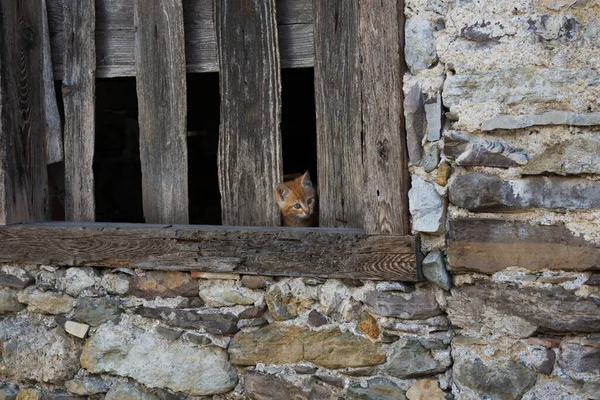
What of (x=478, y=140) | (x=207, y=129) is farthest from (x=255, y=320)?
(x=207, y=129)

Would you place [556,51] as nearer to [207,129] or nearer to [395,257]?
[395,257]

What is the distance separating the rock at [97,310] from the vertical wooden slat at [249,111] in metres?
0.67

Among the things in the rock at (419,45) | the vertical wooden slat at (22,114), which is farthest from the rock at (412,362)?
the vertical wooden slat at (22,114)

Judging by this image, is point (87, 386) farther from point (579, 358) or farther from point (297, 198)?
point (579, 358)

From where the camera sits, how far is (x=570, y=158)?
2.73 metres

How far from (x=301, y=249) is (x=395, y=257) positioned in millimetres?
430

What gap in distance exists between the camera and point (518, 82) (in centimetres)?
277

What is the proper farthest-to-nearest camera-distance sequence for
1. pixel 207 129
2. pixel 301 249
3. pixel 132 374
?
pixel 207 129 → pixel 132 374 → pixel 301 249

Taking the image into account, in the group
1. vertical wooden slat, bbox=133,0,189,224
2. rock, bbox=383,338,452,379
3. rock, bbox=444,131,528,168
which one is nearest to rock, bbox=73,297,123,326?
vertical wooden slat, bbox=133,0,189,224

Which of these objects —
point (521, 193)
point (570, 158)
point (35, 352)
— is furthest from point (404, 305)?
point (35, 352)

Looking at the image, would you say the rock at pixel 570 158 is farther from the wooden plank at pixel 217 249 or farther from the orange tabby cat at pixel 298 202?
the orange tabby cat at pixel 298 202

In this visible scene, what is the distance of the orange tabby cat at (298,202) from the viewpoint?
3.83 metres

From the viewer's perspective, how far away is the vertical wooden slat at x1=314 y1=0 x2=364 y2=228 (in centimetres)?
341

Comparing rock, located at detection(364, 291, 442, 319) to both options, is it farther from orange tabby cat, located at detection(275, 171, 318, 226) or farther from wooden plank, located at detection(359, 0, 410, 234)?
orange tabby cat, located at detection(275, 171, 318, 226)
